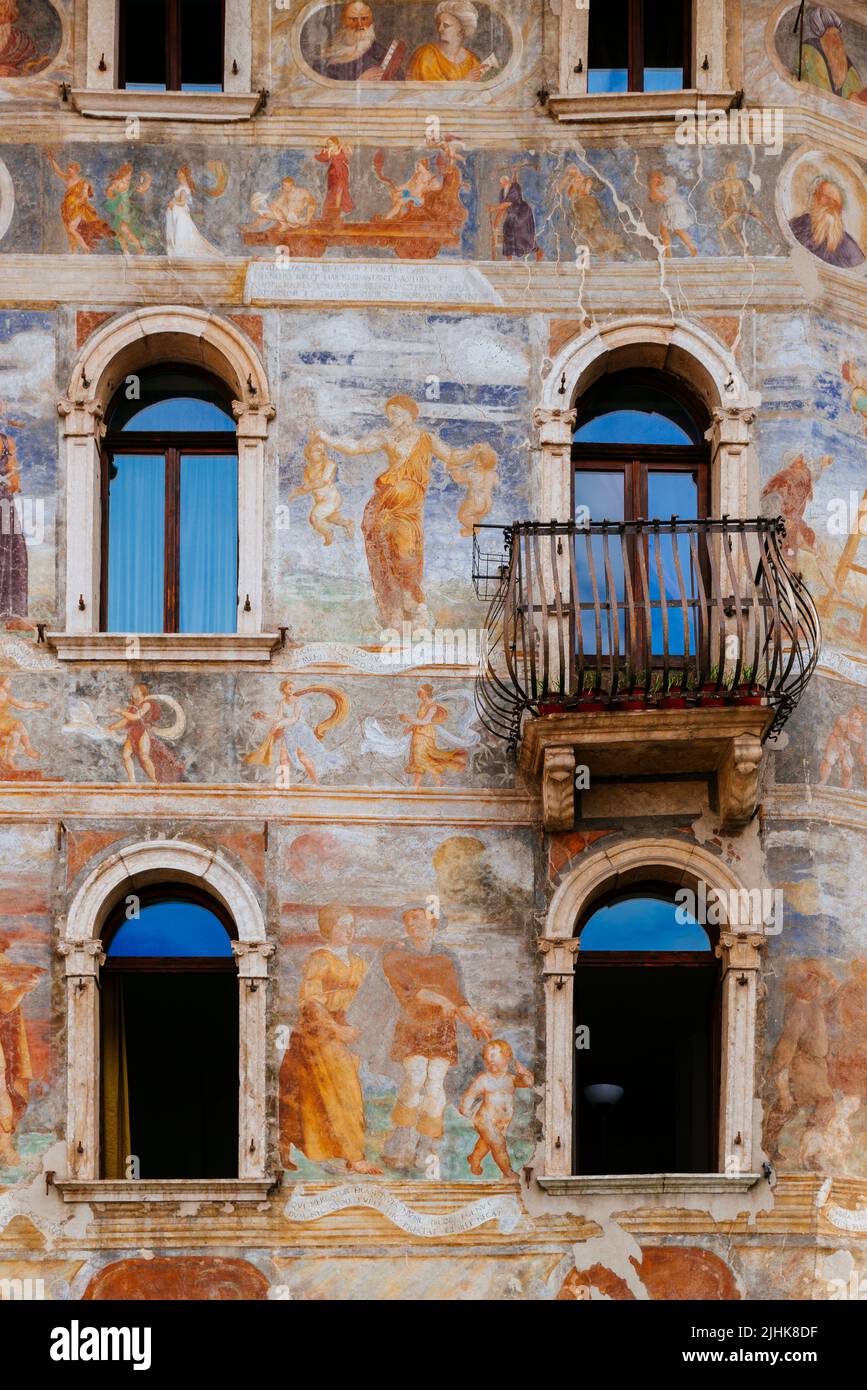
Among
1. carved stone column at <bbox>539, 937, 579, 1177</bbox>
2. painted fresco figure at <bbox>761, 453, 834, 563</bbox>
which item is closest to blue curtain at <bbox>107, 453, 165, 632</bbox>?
carved stone column at <bbox>539, 937, 579, 1177</bbox>

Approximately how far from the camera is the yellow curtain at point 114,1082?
19156mm

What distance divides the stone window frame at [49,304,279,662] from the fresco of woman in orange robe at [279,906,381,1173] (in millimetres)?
1905

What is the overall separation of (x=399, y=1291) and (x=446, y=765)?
3.21 metres

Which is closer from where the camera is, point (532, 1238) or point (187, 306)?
point (532, 1238)

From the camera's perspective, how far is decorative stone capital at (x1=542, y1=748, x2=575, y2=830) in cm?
1895

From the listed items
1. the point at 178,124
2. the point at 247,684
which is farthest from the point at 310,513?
the point at 178,124

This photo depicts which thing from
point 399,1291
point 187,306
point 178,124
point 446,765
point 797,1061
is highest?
point 178,124

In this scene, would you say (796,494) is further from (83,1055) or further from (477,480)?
(83,1055)

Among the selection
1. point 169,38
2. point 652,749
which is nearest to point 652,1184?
point 652,749

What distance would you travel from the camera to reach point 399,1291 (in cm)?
1862

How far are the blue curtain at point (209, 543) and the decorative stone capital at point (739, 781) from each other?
3.27m

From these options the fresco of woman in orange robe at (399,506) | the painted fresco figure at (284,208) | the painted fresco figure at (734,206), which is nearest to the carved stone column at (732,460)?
the painted fresco figure at (734,206)

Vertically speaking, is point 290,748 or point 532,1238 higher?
point 290,748

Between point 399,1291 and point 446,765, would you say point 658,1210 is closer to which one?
point 399,1291
